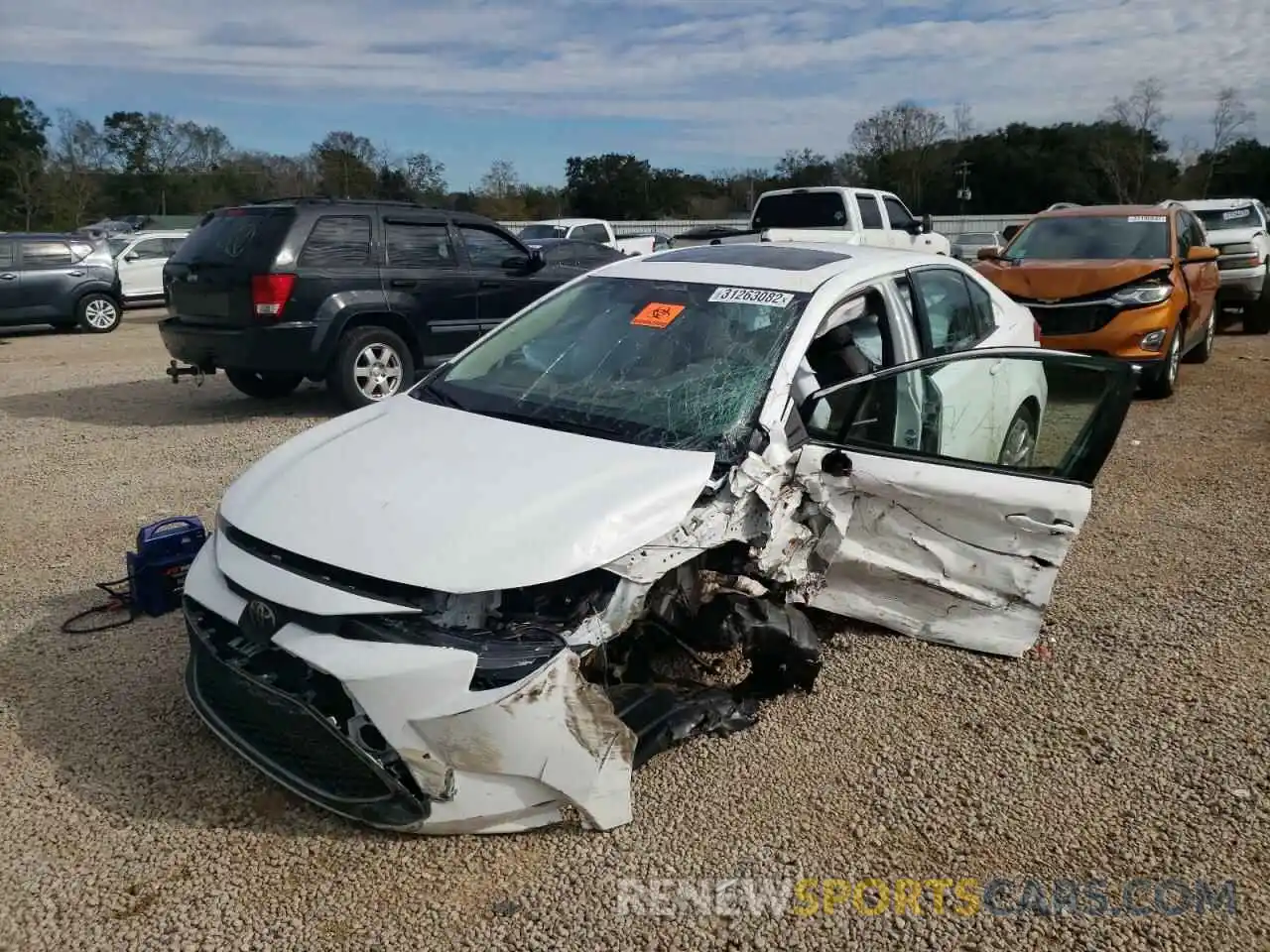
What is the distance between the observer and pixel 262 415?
893 cm

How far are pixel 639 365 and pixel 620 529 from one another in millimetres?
1073

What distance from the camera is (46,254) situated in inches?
625

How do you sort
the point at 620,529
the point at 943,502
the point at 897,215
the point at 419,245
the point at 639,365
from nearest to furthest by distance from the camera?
the point at 620,529, the point at 943,502, the point at 639,365, the point at 419,245, the point at 897,215

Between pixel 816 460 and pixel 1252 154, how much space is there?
174ft

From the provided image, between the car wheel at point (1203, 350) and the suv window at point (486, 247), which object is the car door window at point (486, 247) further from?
the car wheel at point (1203, 350)

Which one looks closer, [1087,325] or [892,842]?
[892,842]

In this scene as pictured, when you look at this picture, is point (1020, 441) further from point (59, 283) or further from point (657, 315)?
point (59, 283)

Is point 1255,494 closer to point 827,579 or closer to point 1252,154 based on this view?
point 827,579

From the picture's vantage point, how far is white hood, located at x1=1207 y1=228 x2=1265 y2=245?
1387cm

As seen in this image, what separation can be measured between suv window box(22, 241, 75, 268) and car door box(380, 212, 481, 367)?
9964 mm

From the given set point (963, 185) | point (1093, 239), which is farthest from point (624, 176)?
point (1093, 239)

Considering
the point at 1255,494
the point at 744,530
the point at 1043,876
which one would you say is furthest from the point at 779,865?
the point at 1255,494

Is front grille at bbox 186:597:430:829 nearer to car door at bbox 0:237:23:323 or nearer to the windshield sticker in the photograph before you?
the windshield sticker

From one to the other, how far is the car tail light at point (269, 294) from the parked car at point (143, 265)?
12.4 m
